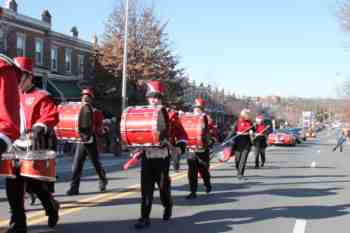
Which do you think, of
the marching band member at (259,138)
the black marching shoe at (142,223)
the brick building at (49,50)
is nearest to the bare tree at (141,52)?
the brick building at (49,50)

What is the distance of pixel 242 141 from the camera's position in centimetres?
1332

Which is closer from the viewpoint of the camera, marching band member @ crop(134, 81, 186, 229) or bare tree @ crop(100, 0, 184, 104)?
marching band member @ crop(134, 81, 186, 229)

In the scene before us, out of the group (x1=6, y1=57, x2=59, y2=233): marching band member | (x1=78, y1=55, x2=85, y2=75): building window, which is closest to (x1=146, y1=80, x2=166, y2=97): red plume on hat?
(x1=6, y1=57, x2=59, y2=233): marching band member

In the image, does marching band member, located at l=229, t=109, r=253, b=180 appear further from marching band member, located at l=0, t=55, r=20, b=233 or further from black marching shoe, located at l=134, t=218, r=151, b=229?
marching band member, located at l=0, t=55, r=20, b=233

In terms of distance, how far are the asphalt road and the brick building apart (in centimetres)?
1697

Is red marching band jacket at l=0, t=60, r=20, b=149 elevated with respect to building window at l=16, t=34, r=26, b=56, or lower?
lower

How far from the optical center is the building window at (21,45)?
29.9 metres

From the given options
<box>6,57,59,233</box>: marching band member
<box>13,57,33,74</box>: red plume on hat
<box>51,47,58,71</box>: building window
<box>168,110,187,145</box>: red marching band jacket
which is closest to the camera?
<box>6,57,59,233</box>: marching band member

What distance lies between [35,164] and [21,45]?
26.2m

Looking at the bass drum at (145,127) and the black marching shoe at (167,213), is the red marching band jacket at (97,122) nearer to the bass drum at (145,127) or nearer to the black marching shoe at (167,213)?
the bass drum at (145,127)

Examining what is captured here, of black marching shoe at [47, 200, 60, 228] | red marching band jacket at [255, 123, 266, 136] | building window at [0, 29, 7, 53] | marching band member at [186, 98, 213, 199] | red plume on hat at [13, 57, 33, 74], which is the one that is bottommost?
black marching shoe at [47, 200, 60, 228]

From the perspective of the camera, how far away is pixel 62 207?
342 inches

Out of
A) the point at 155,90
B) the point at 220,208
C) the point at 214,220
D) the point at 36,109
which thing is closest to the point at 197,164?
the point at 220,208

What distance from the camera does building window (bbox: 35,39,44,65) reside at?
31953 millimetres
